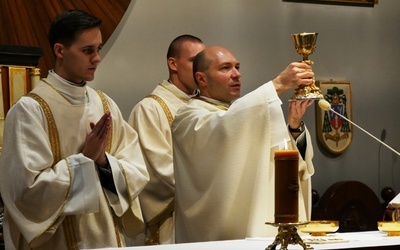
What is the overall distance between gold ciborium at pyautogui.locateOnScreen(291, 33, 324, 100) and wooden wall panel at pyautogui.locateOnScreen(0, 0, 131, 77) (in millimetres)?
1994

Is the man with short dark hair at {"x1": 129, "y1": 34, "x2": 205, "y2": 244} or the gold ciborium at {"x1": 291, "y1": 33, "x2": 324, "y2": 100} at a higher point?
the gold ciborium at {"x1": 291, "y1": 33, "x2": 324, "y2": 100}

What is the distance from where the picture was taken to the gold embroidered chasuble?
3.81 m

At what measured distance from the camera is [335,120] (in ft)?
21.1

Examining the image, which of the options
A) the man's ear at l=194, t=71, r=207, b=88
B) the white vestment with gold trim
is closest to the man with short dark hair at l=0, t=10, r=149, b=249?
the white vestment with gold trim

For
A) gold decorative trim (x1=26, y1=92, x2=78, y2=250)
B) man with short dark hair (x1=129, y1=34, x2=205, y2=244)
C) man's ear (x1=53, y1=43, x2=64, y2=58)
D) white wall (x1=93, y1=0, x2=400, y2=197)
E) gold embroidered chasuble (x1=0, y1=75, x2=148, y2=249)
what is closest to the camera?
gold embroidered chasuble (x1=0, y1=75, x2=148, y2=249)

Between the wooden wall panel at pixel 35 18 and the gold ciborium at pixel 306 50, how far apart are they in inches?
78.5

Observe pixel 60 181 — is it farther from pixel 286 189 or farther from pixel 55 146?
pixel 286 189

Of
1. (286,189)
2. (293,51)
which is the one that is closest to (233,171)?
(286,189)

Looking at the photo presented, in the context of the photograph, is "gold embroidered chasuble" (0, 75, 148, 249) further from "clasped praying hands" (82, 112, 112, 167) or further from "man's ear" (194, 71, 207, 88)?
"man's ear" (194, 71, 207, 88)

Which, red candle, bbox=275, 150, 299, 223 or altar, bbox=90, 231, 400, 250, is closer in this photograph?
red candle, bbox=275, 150, 299, 223

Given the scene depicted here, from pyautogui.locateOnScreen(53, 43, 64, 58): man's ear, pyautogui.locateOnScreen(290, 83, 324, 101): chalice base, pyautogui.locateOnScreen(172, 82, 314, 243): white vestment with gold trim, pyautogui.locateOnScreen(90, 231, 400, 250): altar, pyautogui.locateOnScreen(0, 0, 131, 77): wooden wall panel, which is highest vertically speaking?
pyautogui.locateOnScreen(0, 0, 131, 77): wooden wall panel

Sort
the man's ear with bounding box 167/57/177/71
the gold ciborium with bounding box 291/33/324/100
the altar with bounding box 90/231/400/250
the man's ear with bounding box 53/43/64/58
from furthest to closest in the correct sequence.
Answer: the man's ear with bounding box 167/57/177/71
the man's ear with bounding box 53/43/64/58
the gold ciborium with bounding box 291/33/324/100
the altar with bounding box 90/231/400/250

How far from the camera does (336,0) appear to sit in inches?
256

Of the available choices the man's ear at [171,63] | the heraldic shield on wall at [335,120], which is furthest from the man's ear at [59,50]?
the heraldic shield on wall at [335,120]
